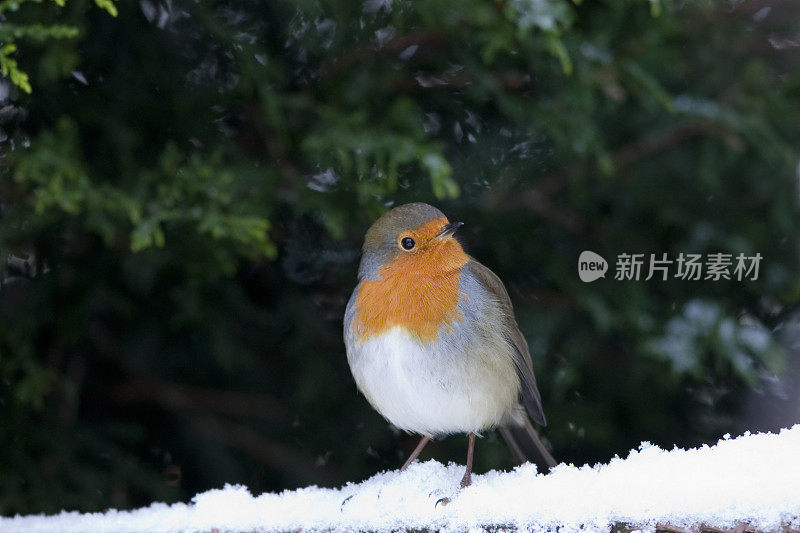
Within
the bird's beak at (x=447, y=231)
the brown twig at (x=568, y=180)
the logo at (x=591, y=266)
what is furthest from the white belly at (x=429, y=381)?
the brown twig at (x=568, y=180)

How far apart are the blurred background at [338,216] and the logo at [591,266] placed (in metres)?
0.06

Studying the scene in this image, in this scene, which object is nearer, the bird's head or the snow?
the snow

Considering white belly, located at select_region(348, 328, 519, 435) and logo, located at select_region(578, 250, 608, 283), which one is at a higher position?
white belly, located at select_region(348, 328, 519, 435)

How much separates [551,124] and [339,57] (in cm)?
78

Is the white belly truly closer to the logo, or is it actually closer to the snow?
the snow

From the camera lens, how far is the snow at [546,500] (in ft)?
4.68

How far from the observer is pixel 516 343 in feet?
7.54

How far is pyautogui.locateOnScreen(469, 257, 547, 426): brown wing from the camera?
2.27m

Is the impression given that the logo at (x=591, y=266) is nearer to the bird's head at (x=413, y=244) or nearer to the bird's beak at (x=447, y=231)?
the bird's head at (x=413, y=244)

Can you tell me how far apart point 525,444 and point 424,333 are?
30.8 inches

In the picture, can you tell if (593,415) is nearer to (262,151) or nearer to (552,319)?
(552,319)

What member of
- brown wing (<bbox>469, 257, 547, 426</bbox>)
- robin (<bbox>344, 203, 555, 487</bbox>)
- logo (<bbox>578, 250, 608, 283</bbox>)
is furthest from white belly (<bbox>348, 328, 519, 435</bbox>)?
logo (<bbox>578, 250, 608, 283</bbox>)

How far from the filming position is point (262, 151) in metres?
3.03

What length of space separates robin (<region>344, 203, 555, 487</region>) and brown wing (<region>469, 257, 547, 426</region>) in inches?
2.9
